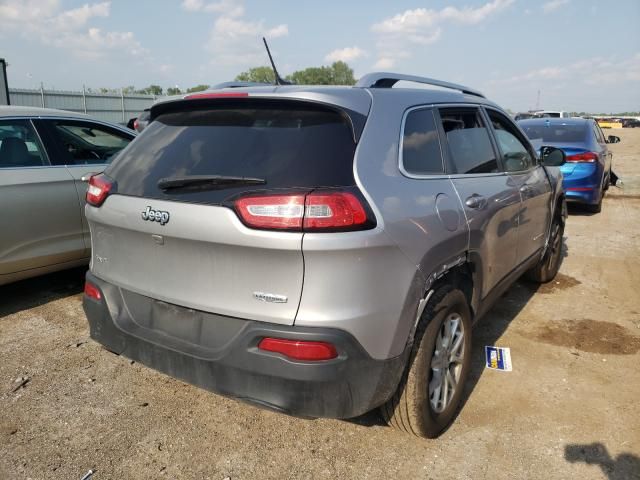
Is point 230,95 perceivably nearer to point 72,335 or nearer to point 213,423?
point 213,423

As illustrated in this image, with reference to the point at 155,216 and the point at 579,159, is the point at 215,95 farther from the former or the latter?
the point at 579,159

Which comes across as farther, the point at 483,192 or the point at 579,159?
the point at 579,159

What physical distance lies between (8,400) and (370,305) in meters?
2.36

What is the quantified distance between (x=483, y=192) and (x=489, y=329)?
4.94ft

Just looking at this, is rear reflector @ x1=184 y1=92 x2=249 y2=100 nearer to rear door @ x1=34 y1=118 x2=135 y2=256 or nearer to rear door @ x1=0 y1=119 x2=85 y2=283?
rear door @ x1=34 y1=118 x2=135 y2=256

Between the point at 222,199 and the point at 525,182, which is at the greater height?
the point at 222,199

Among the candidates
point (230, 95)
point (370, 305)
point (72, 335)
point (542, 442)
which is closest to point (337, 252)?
point (370, 305)

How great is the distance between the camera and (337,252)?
1.99 meters

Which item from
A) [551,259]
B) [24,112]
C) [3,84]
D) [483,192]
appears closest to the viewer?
[483,192]

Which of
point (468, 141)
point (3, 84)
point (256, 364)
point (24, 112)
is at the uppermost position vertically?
point (3, 84)

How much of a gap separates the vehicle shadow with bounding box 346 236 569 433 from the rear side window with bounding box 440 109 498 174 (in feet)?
4.29

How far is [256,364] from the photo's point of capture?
208cm

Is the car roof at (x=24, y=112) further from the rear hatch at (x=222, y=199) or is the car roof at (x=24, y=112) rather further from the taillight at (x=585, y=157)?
the taillight at (x=585, y=157)

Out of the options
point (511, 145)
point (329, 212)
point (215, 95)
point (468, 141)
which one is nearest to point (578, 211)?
point (511, 145)
